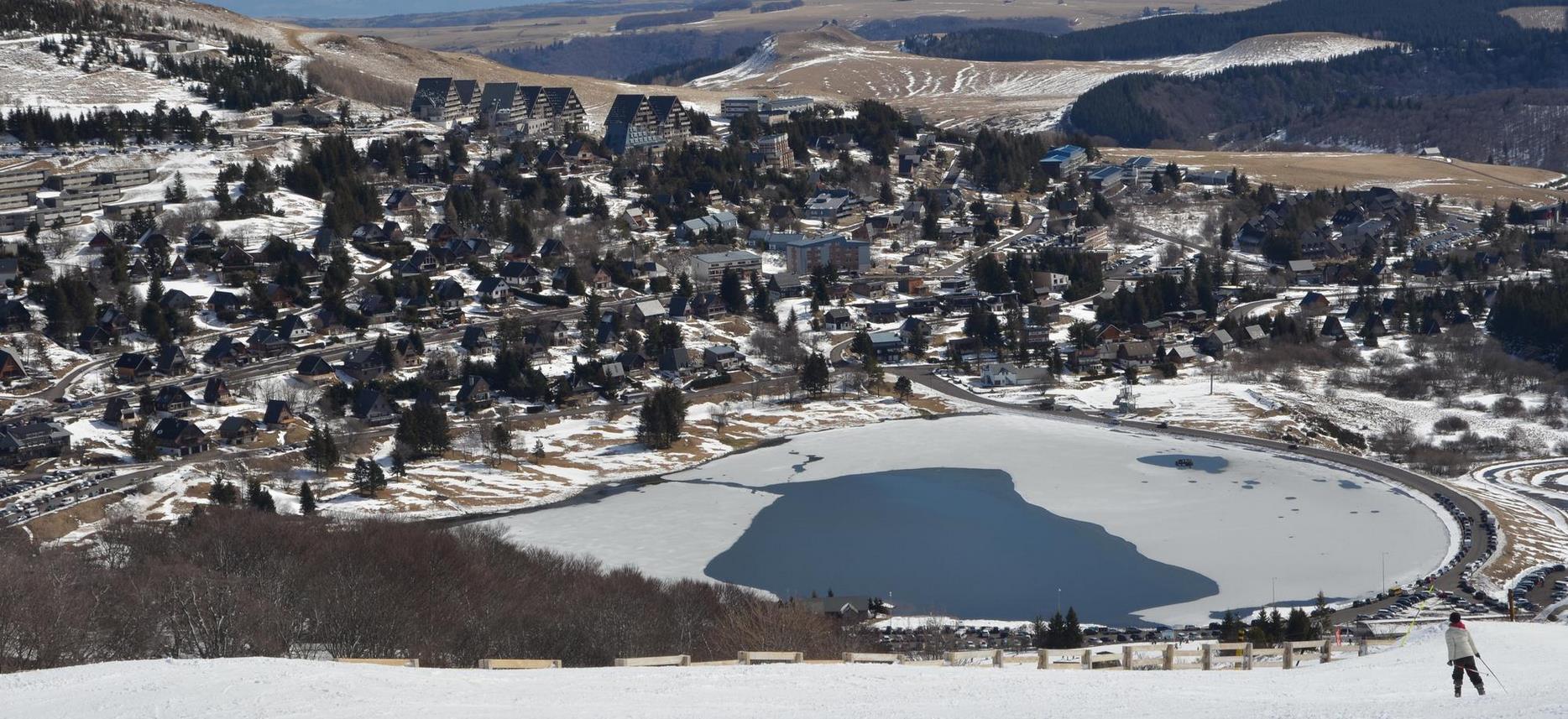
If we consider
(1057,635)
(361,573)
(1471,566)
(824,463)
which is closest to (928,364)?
(824,463)

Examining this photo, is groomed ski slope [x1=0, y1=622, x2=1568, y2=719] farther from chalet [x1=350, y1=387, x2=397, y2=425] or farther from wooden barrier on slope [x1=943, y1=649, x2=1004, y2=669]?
chalet [x1=350, y1=387, x2=397, y2=425]

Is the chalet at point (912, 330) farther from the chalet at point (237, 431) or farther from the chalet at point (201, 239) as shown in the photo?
the chalet at point (201, 239)

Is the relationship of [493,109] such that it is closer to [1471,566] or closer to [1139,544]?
[1139,544]

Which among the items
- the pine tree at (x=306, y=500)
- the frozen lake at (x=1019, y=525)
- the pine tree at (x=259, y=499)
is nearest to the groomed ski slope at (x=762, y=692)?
the frozen lake at (x=1019, y=525)

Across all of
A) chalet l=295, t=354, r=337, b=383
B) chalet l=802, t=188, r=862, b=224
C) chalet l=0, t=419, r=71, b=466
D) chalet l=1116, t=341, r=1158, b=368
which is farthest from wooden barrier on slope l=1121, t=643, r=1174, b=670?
chalet l=802, t=188, r=862, b=224

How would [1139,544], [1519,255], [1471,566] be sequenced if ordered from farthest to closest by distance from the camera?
[1519,255]
[1139,544]
[1471,566]

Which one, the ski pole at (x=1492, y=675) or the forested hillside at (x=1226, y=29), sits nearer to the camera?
the ski pole at (x=1492, y=675)
